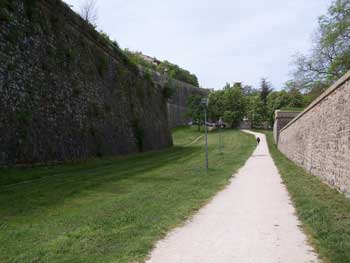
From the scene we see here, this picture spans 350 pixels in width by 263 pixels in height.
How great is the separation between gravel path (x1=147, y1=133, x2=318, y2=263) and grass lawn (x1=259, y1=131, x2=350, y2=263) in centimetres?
20

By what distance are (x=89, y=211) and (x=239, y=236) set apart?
3.46m

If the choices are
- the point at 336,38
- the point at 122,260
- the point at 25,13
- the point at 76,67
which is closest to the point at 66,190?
the point at 122,260

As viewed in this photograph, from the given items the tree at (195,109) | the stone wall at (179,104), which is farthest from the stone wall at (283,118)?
the stone wall at (179,104)

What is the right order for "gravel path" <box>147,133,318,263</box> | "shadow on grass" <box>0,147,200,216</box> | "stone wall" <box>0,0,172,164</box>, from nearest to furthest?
"gravel path" <box>147,133,318,263</box>
"shadow on grass" <box>0,147,200,216</box>
"stone wall" <box>0,0,172,164</box>

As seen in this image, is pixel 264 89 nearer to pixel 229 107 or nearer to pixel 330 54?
pixel 229 107

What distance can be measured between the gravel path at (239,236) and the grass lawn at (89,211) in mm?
332

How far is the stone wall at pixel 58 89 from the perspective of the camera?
587 inches

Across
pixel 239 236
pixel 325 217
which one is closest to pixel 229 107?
pixel 325 217

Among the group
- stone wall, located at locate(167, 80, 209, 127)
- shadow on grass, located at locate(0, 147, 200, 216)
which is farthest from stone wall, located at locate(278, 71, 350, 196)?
stone wall, located at locate(167, 80, 209, 127)

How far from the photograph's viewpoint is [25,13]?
16.8 m

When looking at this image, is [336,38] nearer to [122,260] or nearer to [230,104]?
[122,260]

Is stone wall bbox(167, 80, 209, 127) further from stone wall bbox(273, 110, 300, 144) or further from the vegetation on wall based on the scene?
stone wall bbox(273, 110, 300, 144)

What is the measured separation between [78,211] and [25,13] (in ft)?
38.7

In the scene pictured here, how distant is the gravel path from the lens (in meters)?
5.19
